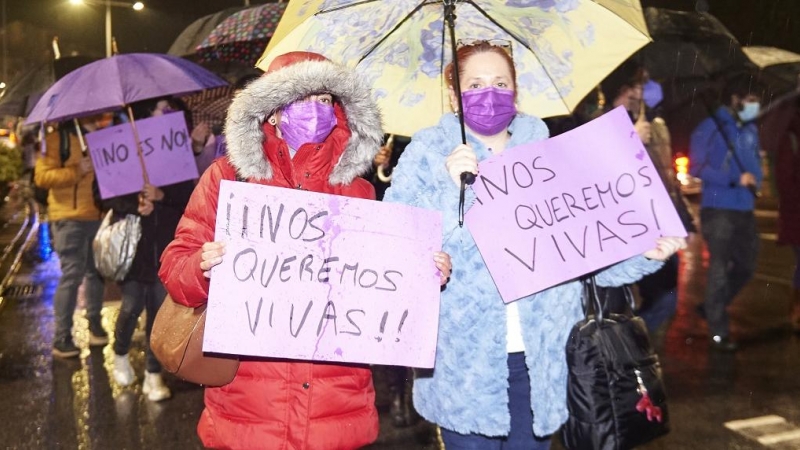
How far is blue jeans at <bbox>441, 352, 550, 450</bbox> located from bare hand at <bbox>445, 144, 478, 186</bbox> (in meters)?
0.70

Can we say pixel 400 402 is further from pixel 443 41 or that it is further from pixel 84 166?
pixel 84 166

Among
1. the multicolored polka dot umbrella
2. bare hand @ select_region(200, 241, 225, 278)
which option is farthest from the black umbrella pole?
the multicolored polka dot umbrella

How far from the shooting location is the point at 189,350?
240 cm

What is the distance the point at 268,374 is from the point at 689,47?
695 cm

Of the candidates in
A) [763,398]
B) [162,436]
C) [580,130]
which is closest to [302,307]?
[580,130]

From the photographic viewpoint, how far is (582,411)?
2.72 metres

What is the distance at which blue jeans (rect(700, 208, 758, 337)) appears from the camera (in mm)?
6812

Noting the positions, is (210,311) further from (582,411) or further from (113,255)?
(113,255)

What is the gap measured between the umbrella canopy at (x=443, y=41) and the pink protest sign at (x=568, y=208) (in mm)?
541

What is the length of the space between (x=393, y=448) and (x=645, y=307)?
2109mm

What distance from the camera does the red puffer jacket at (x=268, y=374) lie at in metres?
2.51

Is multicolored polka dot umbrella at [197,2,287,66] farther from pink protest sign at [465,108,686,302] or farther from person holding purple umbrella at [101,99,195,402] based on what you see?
pink protest sign at [465,108,686,302]

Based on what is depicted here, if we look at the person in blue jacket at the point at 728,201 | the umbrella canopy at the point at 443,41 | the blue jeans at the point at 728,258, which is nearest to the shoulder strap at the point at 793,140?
the person in blue jacket at the point at 728,201

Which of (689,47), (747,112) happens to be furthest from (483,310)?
(689,47)
